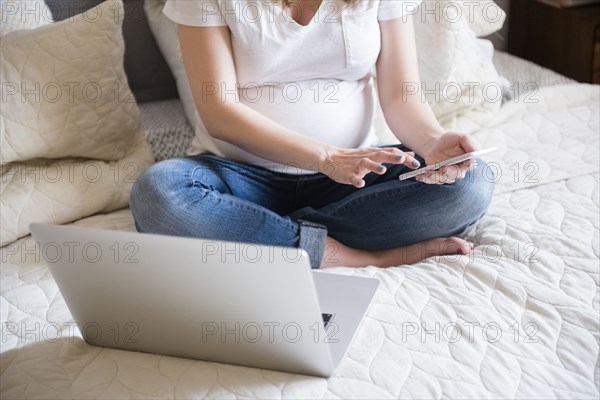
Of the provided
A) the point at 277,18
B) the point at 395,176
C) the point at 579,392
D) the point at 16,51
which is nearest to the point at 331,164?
the point at 395,176

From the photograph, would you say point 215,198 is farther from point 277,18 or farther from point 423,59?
point 423,59

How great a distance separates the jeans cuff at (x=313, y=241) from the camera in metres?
1.25

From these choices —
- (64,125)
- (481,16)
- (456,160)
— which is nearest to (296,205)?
(456,160)

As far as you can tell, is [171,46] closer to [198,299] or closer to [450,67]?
[450,67]

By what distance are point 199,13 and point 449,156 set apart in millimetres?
493

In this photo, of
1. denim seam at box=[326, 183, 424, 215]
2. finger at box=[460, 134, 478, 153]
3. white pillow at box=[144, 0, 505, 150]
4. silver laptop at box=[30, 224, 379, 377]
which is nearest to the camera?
silver laptop at box=[30, 224, 379, 377]

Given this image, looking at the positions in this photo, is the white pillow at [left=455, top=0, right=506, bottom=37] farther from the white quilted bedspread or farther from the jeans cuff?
the jeans cuff

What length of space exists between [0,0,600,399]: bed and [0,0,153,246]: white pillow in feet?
0.19

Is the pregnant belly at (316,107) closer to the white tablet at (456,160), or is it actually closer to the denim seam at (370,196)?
the denim seam at (370,196)

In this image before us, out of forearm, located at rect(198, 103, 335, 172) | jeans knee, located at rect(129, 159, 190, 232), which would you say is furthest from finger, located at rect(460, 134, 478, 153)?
jeans knee, located at rect(129, 159, 190, 232)

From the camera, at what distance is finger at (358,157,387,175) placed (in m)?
1.12

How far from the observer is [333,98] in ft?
4.54

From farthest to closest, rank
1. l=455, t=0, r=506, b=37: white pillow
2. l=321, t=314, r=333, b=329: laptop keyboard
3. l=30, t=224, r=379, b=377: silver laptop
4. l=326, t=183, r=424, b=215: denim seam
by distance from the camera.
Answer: l=455, t=0, r=506, b=37: white pillow < l=326, t=183, r=424, b=215: denim seam < l=321, t=314, r=333, b=329: laptop keyboard < l=30, t=224, r=379, b=377: silver laptop

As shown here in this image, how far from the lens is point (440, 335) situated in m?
1.01
